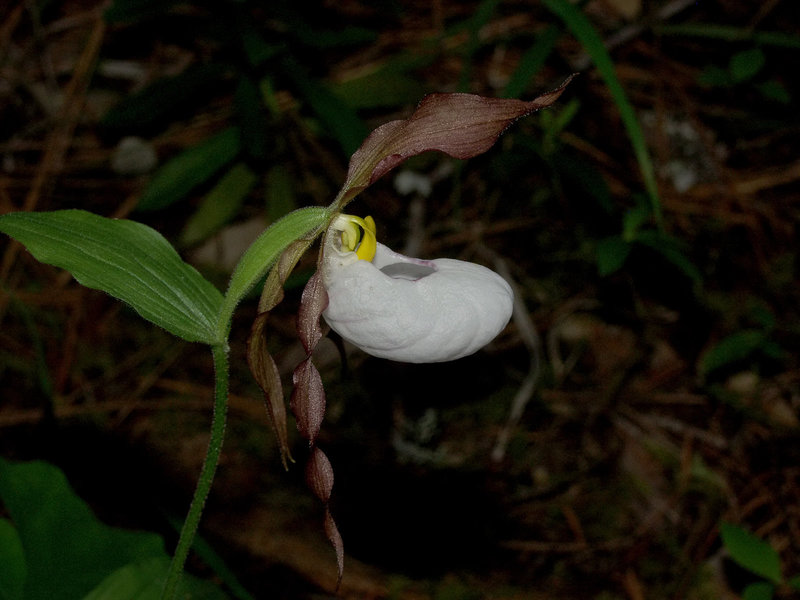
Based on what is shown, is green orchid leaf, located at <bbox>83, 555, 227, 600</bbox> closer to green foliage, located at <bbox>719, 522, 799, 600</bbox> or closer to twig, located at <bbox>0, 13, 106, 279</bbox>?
green foliage, located at <bbox>719, 522, 799, 600</bbox>

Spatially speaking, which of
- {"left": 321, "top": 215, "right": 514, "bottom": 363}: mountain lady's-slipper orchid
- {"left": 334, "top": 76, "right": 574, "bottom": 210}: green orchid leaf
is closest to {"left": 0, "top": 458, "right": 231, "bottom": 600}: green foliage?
{"left": 321, "top": 215, "right": 514, "bottom": 363}: mountain lady's-slipper orchid

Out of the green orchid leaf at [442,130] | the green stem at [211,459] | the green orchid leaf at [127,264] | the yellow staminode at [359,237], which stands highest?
the green orchid leaf at [442,130]

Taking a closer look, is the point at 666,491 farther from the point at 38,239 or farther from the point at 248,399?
the point at 38,239

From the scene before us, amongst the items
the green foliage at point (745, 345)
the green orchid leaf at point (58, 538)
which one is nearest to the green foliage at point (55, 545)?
the green orchid leaf at point (58, 538)

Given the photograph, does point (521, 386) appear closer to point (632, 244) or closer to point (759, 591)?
point (632, 244)

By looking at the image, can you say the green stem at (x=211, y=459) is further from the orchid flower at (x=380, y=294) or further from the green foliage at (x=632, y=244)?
the green foliage at (x=632, y=244)

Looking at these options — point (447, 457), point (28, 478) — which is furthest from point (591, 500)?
point (28, 478)

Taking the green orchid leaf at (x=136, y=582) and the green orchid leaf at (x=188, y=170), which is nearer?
the green orchid leaf at (x=136, y=582)
